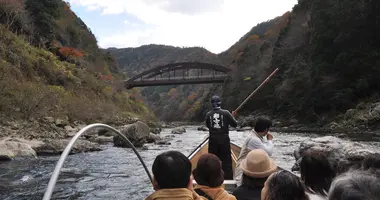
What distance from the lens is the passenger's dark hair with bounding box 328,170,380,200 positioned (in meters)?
1.37

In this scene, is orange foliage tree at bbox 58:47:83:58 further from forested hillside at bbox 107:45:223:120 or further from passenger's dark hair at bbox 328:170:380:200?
forested hillside at bbox 107:45:223:120

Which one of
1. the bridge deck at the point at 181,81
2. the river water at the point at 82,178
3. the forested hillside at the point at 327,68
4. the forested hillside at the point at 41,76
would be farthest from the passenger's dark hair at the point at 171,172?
the bridge deck at the point at 181,81

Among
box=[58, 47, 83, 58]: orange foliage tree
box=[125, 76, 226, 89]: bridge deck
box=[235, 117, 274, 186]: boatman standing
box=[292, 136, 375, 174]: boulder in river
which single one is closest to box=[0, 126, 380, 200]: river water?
box=[235, 117, 274, 186]: boatman standing

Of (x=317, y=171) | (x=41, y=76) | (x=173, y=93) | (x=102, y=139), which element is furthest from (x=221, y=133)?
(x=173, y=93)

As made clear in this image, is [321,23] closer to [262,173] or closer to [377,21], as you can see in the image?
[377,21]

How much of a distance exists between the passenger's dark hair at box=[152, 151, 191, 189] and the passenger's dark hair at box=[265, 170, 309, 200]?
1.63 ft

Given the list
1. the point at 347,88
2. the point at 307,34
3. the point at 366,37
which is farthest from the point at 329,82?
the point at 307,34

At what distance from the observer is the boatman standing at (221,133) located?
16.4 ft

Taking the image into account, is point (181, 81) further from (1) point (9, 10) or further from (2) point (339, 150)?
(2) point (339, 150)

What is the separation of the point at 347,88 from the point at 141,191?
2219 cm

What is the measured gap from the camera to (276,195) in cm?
184

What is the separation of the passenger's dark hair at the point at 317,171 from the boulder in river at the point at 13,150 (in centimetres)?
834

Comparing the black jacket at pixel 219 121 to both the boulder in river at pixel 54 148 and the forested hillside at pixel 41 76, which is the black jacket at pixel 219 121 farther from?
the forested hillside at pixel 41 76

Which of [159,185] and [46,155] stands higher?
[159,185]
